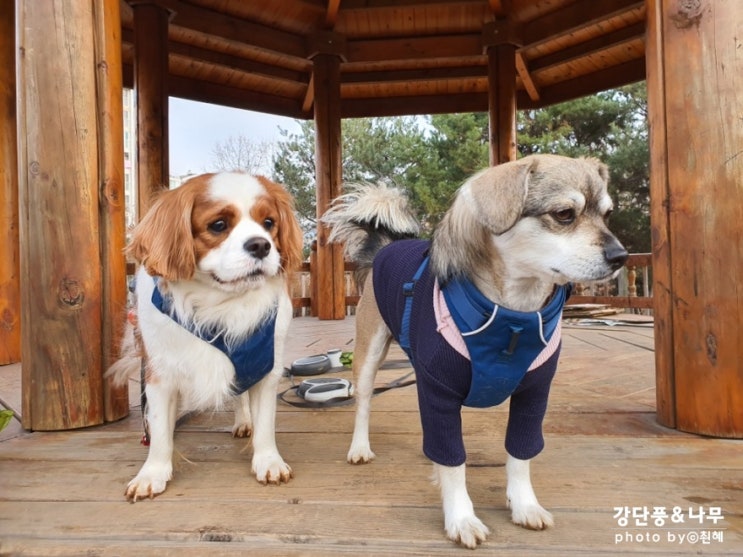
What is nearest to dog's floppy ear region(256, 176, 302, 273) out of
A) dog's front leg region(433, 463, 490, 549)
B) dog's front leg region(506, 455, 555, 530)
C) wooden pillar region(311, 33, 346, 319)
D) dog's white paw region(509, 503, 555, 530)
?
dog's front leg region(433, 463, 490, 549)

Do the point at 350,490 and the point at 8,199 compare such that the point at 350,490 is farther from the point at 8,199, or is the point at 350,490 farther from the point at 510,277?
the point at 8,199

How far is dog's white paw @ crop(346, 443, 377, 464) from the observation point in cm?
204

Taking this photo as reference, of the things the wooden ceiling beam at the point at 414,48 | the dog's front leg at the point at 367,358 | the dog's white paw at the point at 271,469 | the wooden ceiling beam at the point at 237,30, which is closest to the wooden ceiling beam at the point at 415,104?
the wooden ceiling beam at the point at 414,48

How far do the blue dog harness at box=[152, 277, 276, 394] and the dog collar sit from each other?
2.48ft

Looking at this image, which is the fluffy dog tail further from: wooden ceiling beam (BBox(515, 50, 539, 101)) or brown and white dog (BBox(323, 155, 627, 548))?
wooden ceiling beam (BBox(515, 50, 539, 101))

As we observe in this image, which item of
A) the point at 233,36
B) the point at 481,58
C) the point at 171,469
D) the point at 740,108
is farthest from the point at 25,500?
the point at 481,58

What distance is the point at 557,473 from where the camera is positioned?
189 centimetres

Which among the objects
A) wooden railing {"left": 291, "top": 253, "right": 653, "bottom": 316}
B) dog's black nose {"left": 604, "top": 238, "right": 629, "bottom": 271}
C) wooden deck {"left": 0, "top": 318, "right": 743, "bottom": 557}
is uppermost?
dog's black nose {"left": 604, "top": 238, "right": 629, "bottom": 271}

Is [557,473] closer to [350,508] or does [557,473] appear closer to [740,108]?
[350,508]

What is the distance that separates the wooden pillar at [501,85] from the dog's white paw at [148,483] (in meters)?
5.92

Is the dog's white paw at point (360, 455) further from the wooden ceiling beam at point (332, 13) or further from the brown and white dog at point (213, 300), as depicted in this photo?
the wooden ceiling beam at point (332, 13)

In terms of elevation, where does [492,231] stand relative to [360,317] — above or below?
above

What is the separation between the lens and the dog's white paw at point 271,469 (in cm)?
186

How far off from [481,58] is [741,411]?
20.7ft
